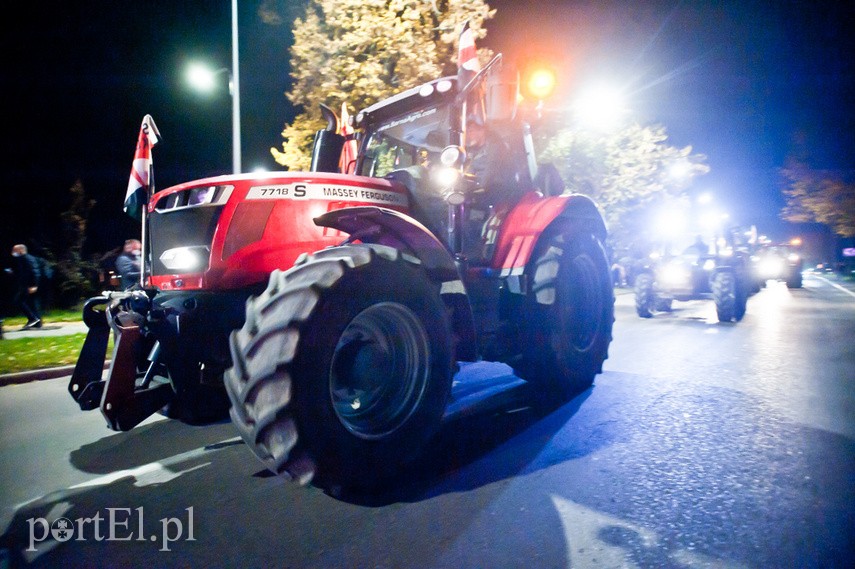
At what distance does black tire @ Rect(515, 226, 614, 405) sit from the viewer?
4.95 meters

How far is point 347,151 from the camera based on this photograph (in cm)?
566

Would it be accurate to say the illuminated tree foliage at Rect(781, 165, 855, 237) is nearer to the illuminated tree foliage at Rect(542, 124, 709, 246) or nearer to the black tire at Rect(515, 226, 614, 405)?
the illuminated tree foliage at Rect(542, 124, 709, 246)

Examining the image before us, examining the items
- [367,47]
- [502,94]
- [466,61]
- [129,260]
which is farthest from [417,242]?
[367,47]

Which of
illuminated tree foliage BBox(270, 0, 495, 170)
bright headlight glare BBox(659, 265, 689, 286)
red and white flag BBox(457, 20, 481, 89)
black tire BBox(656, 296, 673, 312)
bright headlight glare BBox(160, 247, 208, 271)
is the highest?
illuminated tree foliage BBox(270, 0, 495, 170)

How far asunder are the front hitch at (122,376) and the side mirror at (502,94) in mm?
2975

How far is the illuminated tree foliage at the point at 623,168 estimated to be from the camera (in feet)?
60.5

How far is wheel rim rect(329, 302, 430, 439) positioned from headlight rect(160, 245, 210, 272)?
1.11 meters

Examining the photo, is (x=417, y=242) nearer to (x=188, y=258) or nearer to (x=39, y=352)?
(x=188, y=258)

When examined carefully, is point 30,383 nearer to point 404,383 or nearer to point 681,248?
point 404,383

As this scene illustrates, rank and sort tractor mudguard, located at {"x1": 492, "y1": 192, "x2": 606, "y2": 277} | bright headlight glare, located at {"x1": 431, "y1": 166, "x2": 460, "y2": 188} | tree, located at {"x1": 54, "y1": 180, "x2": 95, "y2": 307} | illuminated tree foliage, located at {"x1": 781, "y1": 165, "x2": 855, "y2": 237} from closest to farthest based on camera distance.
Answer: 1. bright headlight glare, located at {"x1": 431, "y1": 166, "x2": 460, "y2": 188}
2. tractor mudguard, located at {"x1": 492, "y1": 192, "x2": 606, "y2": 277}
3. tree, located at {"x1": 54, "y1": 180, "x2": 95, "y2": 307}
4. illuminated tree foliage, located at {"x1": 781, "y1": 165, "x2": 855, "y2": 237}

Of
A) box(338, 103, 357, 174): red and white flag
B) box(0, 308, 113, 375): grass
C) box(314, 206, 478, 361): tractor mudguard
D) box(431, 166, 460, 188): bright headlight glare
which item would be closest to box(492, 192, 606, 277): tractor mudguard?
box(431, 166, 460, 188): bright headlight glare

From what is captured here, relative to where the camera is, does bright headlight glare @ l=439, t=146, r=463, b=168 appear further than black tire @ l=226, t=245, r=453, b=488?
Yes

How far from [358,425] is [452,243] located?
187cm

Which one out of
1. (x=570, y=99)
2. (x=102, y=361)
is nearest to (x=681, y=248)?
(x=570, y=99)
